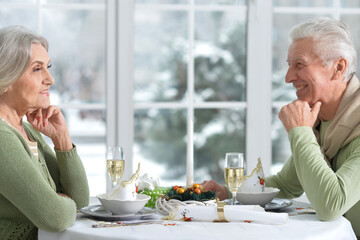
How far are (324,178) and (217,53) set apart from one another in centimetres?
836

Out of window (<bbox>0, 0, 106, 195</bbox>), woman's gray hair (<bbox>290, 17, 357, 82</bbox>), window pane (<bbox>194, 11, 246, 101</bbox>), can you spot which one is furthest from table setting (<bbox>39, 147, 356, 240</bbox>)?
window pane (<bbox>194, 11, 246, 101</bbox>)

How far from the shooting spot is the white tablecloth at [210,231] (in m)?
1.61

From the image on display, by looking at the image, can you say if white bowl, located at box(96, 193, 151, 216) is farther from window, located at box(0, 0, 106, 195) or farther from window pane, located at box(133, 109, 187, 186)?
window pane, located at box(133, 109, 187, 186)

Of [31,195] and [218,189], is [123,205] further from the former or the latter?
[218,189]

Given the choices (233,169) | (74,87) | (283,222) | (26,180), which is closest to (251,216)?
(283,222)

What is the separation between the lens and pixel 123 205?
72.4 inches

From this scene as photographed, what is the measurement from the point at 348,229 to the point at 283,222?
0.25 m

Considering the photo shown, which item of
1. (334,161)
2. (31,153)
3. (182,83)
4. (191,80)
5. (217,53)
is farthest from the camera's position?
(182,83)

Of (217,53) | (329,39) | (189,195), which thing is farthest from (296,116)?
(217,53)

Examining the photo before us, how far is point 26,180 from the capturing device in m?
1.77

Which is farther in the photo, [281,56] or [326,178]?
[281,56]

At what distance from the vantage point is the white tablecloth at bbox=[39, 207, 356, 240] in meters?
1.61

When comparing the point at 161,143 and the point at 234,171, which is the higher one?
the point at 234,171

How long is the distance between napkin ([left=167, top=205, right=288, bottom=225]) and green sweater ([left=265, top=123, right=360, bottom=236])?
0.20m
